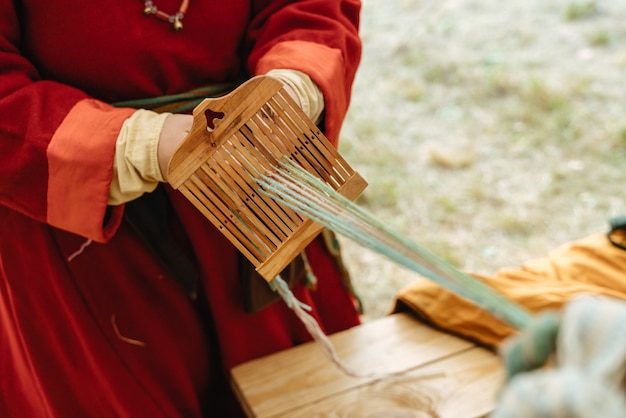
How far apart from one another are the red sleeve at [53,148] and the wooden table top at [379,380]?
419mm

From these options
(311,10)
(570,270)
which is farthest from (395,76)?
(311,10)

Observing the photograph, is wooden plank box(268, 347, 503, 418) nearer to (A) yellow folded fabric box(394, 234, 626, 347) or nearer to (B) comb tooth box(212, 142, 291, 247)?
(A) yellow folded fabric box(394, 234, 626, 347)

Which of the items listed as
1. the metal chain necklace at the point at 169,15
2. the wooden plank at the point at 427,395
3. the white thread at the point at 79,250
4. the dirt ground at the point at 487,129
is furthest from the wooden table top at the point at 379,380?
the dirt ground at the point at 487,129

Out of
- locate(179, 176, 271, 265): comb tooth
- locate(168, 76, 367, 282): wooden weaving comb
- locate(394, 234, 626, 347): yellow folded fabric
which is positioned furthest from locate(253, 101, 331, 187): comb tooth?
locate(394, 234, 626, 347): yellow folded fabric

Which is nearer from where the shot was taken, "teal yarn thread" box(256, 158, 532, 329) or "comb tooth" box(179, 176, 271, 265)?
"teal yarn thread" box(256, 158, 532, 329)

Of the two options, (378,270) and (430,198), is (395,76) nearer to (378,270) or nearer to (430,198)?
(430,198)

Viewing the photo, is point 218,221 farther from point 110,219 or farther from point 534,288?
point 534,288

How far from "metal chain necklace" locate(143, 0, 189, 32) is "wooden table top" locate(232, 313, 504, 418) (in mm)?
595

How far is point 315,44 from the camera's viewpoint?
971 mm

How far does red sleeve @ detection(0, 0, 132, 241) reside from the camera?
84 centimetres

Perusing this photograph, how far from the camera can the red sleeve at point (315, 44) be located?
3.05 ft

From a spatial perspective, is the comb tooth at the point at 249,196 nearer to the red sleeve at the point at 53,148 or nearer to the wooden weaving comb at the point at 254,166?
the wooden weaving comb at the point at 254,166

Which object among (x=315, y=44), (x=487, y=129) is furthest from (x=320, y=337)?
(x=487, y=129)

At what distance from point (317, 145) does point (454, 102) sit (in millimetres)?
2301
